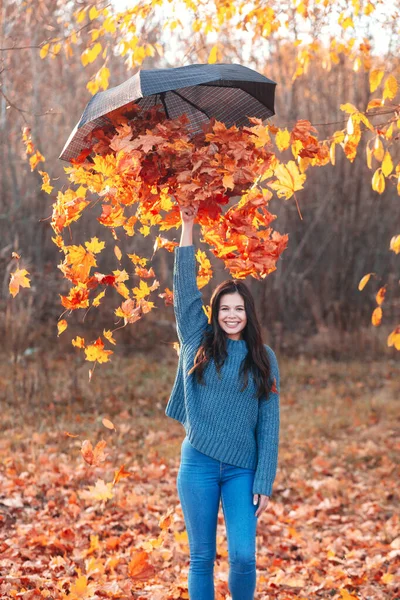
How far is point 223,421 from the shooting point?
298cm

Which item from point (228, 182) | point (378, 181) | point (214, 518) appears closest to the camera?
point (228, 182)

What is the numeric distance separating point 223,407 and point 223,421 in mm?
59

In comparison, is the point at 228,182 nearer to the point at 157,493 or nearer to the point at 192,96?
the point at 192,96

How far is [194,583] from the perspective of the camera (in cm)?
291

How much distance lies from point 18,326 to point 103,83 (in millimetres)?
5474

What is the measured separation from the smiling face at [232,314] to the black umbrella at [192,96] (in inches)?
29.5

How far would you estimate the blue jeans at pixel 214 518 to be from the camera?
2.84 metres

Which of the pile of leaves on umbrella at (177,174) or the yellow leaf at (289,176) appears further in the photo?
the yellow leaf at (289,176)

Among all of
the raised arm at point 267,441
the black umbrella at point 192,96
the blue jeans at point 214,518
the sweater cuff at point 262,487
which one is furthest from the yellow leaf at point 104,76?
the sweater cuff at point 262,487

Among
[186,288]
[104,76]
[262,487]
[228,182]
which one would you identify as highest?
[104,76]

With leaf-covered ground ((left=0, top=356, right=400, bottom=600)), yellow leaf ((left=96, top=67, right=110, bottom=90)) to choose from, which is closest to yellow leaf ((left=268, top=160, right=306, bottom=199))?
leaf-covered ground ((left=0, top=356, right=400, bottom=600))

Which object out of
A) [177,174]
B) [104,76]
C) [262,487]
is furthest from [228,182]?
[104,76]

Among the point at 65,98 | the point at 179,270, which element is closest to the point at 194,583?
the point at 179,270

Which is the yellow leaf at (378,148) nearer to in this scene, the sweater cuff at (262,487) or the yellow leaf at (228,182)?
the yellow leaf at (228,182)
